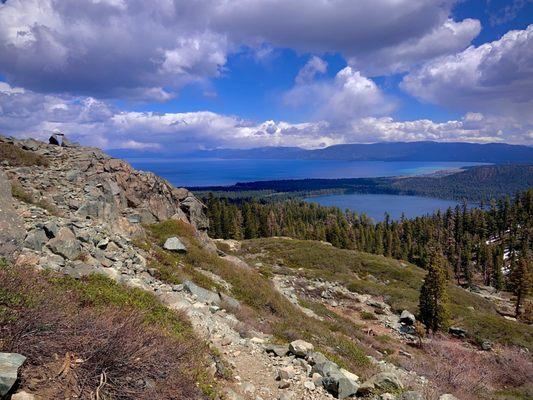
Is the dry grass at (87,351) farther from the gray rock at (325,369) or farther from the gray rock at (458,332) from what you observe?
the gray rock at (458,332)

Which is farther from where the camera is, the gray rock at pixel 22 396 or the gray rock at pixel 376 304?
the gray rock at pixel 376 304

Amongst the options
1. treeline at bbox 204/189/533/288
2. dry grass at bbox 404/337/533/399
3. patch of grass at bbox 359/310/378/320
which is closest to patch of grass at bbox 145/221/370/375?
dry grass at bbox 404/337/533/399

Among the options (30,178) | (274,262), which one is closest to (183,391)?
(30,178)

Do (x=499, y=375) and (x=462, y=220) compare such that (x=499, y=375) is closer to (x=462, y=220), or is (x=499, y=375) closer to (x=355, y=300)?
(x=355, y=300)

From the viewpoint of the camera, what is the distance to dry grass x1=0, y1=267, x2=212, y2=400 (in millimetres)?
5066

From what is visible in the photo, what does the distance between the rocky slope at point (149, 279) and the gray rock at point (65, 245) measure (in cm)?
3

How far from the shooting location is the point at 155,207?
3569 centimetres

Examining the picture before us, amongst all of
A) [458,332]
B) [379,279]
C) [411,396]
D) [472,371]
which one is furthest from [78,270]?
[379,279]

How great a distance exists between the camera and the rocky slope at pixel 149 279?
873 centimetres

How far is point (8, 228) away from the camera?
38.2 feet

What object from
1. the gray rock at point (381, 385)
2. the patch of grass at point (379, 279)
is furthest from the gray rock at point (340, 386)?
the patch of grass at point (379, 279)

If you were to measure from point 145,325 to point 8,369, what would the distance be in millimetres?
3090

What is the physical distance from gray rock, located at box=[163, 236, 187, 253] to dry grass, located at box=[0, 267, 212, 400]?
14.2 metres

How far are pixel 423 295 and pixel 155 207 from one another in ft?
102
